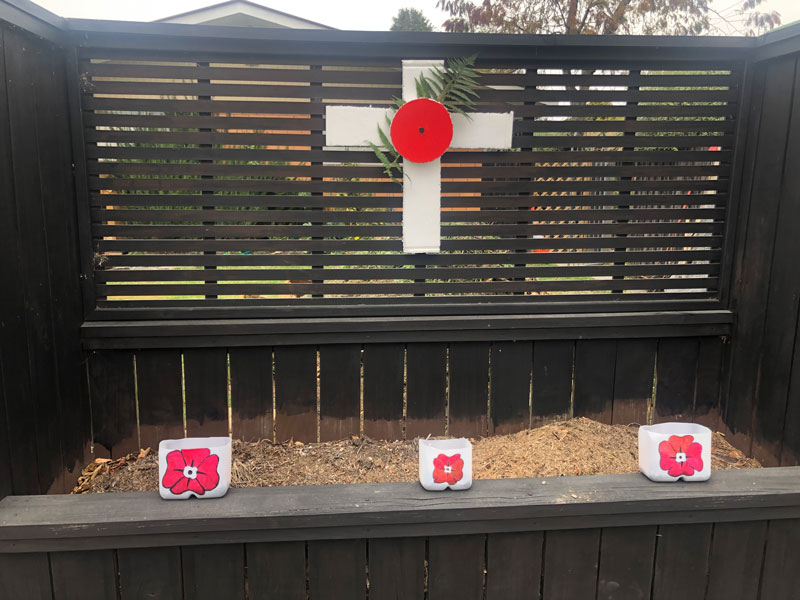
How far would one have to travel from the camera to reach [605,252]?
2746 millimetres

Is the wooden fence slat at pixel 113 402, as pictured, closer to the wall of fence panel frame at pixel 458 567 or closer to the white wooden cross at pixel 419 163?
the wall of fence panel frame at pixel 458 567

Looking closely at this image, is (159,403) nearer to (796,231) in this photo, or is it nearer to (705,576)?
(705,576)

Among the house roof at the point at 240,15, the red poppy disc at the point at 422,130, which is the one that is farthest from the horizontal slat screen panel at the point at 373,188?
the house roof at the point at 240,15

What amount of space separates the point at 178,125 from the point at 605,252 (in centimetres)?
203

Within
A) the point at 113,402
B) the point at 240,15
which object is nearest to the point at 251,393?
the point at 113,402

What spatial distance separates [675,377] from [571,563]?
158cm

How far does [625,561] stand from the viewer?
160cm

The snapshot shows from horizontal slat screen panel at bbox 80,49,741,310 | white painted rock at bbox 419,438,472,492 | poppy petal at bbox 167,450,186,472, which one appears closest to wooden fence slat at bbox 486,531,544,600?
white painted rock at bbox 419,438,472,492

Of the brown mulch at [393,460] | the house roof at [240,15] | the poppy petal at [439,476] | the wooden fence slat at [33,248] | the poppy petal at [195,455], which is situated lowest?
the brown mulch at [393,460]

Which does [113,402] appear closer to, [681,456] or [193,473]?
[193,473]

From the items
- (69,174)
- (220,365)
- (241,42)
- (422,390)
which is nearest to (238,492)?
(220,365)

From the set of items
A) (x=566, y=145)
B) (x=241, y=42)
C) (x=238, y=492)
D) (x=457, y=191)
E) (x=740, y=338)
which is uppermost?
(x=241, y=42)

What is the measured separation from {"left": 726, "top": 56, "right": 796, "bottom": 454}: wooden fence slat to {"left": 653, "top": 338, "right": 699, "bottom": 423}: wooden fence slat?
0.18m

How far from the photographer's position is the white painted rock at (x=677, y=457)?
1680 millimetres
